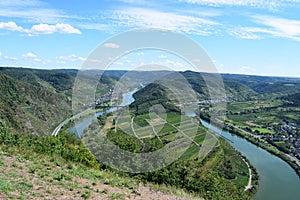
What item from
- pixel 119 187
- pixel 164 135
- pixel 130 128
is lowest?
pixel 164 135

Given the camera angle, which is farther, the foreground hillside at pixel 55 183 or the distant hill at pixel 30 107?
the distant hill at pixel 30 107

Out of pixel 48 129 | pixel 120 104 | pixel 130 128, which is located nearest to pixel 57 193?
pixel 130 128

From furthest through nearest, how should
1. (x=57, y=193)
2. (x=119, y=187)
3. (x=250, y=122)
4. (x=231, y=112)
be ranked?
1. (x=231, y=112)
2. (x=250, y=122)
3. (x=119, y=187)
4. (x=57, y=193)

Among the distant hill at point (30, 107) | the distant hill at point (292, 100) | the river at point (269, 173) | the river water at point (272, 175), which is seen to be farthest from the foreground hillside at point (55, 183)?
the distant hill at point (292, 100)

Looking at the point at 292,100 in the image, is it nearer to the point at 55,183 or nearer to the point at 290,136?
the point at 290,136

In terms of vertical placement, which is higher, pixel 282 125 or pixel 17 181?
pixel 17 181

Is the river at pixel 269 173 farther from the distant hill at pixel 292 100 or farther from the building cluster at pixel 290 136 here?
the distant hill at pixel 292 100

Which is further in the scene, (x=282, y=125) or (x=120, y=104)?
(x=282, y=125)

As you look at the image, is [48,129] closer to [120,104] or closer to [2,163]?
[120,104]
